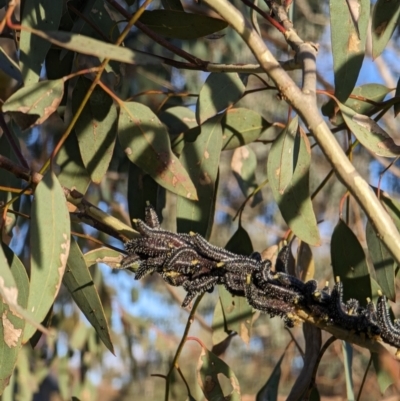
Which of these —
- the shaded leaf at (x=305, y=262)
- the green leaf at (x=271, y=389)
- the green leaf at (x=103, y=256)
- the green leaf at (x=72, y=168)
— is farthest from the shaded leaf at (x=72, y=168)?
the green leaf at (x=271, y=389)

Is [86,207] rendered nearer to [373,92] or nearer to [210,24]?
[210,24]

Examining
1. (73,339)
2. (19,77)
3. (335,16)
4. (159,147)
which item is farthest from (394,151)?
(73,339)

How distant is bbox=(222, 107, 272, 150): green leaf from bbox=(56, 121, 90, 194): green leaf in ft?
0.81

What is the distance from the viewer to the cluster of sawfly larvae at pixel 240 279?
33.6 inches

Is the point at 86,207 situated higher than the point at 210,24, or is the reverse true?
the point at 210,24

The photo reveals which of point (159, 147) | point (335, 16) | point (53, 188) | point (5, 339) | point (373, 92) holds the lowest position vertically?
point (5, 339)

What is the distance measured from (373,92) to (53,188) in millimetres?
663

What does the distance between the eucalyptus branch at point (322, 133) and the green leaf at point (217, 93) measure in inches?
7.9

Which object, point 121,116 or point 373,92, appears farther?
point 373,92

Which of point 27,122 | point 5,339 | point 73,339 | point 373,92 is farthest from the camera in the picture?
Result: point 73,339

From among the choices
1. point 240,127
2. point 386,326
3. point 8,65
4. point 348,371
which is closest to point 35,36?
point 8,65

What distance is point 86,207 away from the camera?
0.96 meters

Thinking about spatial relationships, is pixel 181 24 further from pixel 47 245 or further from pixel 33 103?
pixel 47 245

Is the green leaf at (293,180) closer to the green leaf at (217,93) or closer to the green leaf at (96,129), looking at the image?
the green leaf at (217,93)
